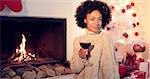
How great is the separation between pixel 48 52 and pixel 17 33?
49 centimetres

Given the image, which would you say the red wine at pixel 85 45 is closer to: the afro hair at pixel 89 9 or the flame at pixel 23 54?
the afro hair at pixel 89 9

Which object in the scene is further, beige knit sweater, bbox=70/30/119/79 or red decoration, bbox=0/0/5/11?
red decoration, bbox=0/0/5/11

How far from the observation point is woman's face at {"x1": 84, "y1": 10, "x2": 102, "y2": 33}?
2123 mm

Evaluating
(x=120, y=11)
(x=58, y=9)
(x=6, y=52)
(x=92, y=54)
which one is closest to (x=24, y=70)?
(x=6, y=52)

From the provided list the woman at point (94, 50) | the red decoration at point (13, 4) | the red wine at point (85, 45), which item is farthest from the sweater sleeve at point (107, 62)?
the red decoration at point (13, 4)

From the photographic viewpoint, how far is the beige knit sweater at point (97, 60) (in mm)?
1962

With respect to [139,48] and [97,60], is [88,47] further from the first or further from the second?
[139,48]

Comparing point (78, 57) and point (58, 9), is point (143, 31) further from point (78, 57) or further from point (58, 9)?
point (78, 57)

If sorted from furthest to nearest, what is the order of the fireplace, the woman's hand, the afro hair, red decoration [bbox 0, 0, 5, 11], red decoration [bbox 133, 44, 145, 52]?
red decoration [bbox 133, 44, 145, 52] → the fireplace → red decoration [bbox 0, 0, 5, 11] → the afro hair → the woman's hand

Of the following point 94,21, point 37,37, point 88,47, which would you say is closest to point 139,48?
point 37,37

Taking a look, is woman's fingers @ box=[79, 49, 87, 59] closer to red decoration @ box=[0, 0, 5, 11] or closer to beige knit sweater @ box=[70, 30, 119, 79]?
beige knit sweater @ box=[70, 30, 119, 79]

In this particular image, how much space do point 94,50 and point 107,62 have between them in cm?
14

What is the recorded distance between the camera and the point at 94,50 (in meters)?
2.06

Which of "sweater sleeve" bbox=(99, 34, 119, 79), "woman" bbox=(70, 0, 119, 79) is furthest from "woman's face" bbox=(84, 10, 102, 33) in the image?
"sweater sleeve" bbox=(99, 34, 119, 79)
